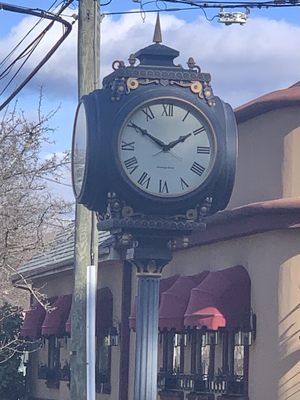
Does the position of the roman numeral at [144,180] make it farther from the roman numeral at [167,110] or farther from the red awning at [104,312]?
the red awning at [104,312]

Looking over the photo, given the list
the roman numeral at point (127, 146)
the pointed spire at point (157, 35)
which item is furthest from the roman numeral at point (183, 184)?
the pointed spire at point (157, 35)

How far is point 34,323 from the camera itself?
80.4 feet

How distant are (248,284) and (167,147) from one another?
8.57 m

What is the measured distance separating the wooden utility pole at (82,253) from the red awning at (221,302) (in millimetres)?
2148

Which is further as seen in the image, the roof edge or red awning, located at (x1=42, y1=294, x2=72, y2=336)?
red awning, located at (x1=42, y1=294, x2=72, y2=336)

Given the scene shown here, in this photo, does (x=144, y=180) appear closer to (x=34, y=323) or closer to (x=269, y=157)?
(x=269, y=157)

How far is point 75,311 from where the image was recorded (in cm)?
1241

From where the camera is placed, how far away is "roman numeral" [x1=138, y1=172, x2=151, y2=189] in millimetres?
6082

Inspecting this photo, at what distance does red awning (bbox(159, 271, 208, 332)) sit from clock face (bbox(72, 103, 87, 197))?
8.66m

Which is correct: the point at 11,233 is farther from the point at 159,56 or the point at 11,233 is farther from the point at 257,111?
the point at 159,56

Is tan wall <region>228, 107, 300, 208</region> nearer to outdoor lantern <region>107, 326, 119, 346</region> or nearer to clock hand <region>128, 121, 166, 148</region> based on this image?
outdoor lantern <region>107, 326, 119, 346</region>

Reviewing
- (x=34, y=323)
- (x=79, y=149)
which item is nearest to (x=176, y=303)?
(x=79, y=149)

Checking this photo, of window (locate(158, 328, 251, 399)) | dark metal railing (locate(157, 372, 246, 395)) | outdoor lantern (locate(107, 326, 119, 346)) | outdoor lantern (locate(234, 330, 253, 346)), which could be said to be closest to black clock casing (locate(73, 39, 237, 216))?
outdoor lantern (locate(234, 330, 253, 346))

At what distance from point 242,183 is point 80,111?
8916mm
